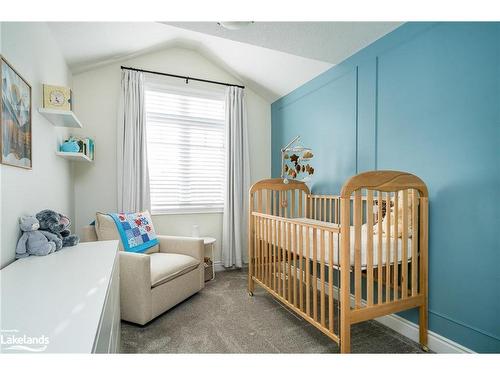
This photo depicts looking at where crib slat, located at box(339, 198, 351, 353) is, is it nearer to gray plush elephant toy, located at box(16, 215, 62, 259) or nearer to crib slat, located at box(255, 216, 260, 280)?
crib slat, located at box(255, 216, 260, 280)

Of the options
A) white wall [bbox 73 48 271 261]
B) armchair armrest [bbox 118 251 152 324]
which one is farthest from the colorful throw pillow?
white wall [bbox 73 48 271 261]

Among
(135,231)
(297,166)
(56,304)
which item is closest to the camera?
(56,304)

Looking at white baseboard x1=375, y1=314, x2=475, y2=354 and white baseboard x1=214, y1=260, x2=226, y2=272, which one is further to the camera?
white baseboard x1=214, y1=260, x2=226, y2=272

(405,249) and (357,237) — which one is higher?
(357,237)

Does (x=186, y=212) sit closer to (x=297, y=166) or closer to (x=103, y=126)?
(x=103, y=126)

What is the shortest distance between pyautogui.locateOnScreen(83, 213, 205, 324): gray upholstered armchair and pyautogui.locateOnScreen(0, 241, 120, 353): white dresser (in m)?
0.63

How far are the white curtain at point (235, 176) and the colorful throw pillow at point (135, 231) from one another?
1019 mm

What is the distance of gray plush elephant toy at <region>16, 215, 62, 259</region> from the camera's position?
1.37m

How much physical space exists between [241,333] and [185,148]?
7.10 ft

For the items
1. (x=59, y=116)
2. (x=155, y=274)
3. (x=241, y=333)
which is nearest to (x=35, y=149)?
(x=59, y=116)

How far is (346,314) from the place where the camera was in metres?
1.46

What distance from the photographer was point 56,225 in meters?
1.53

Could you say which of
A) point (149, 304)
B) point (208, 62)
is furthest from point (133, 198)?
point (208, 62)
